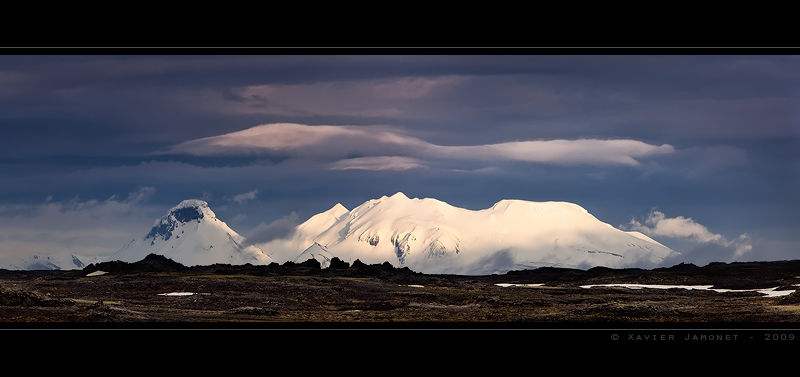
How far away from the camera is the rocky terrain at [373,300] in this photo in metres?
42.6

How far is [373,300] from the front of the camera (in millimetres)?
72500

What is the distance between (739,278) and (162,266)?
102m

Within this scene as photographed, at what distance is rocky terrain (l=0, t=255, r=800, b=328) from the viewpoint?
4259 centimetres

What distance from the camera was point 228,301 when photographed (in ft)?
209

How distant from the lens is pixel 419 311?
2235 inches
